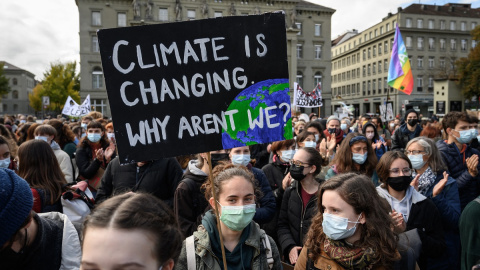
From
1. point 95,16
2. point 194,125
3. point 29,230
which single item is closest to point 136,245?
point 29,230

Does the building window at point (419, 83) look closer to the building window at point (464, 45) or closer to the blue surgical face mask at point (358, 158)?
the building window at point (464, 45)

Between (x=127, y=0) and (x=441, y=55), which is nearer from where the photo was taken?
(x=127, y=0)

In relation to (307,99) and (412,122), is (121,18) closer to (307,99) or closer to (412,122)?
(307,99)

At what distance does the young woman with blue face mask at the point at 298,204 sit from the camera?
3.50 m

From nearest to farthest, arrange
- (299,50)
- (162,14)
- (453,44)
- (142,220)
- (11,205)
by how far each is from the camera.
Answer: (142,220) → (11,205) → (162,14) → (299,50) → (453,44)

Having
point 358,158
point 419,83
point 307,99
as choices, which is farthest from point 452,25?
point 358,158

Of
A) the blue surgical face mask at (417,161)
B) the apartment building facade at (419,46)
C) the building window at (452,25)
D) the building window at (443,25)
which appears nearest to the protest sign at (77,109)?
the blue surgical face mask at (417,161)

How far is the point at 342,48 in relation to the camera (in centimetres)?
8581

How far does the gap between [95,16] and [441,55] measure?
59495mm

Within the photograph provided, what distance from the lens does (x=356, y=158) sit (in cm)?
465

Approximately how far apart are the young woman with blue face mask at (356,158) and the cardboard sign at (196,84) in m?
2.44

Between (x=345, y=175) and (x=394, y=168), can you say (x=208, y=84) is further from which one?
(x=394, y=168)

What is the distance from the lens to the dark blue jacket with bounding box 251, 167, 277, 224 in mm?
3596

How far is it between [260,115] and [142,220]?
3.86 ft
